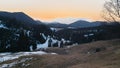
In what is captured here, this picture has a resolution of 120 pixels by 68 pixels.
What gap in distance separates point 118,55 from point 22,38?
65347 millimetres

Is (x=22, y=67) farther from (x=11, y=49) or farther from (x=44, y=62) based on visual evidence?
(x=11, y=49)

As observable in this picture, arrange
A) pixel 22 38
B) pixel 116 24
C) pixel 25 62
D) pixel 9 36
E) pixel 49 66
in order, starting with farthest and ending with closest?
1. pixel 9 36
2. pixel 22 38
3. pixel 116 24
4. pixel 25 62
5. pixel 49 66

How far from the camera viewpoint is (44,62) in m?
38.4

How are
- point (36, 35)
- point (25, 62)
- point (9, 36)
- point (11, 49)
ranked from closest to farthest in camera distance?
point (25, 62), point (11, 49), point (9, 36), point (36, 35)

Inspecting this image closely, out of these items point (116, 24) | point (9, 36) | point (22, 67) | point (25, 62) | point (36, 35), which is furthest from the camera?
point (36, 35)

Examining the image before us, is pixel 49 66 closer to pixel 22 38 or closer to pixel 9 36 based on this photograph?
pixel 22 38

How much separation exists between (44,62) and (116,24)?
124 feet

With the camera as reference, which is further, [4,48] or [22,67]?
[4,48]

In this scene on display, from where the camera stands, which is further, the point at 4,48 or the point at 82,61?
the point at 4,48

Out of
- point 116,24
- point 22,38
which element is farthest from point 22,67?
point 22,38

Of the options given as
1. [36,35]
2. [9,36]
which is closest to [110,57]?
[9,36]

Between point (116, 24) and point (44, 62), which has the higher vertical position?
point (116, 24)

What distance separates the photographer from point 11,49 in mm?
91875

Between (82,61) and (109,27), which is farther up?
(109,27)
